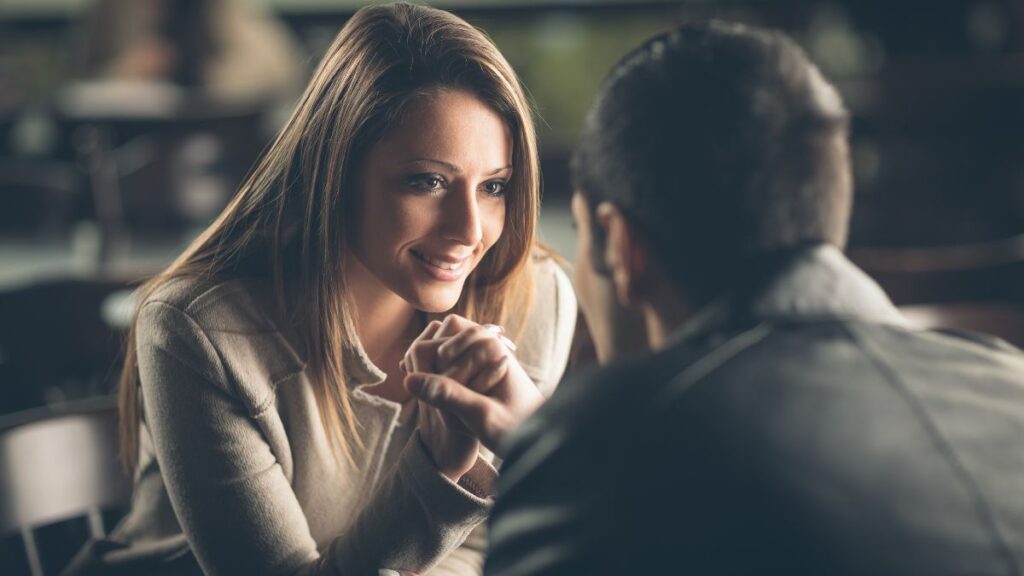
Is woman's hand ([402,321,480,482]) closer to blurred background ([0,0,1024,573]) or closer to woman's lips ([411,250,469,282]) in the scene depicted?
woman's lips ([411,250,469,282])

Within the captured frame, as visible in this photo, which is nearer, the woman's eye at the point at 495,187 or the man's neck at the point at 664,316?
the man's neck at the point at 664,316

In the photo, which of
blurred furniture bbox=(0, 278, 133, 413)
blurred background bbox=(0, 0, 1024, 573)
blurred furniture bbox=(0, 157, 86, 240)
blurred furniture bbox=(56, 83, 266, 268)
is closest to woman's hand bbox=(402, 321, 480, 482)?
blurred furniture bbox=(0, 278, 133, 413)

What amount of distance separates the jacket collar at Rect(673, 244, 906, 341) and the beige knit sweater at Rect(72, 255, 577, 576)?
15.4 inches

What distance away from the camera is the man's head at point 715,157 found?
2.59 ft

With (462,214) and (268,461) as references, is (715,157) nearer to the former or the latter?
(462,214)

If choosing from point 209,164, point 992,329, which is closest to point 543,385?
point 992,329

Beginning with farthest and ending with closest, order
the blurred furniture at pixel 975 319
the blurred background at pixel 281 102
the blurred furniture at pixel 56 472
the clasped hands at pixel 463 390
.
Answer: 1. the blurred background at pixel 281 102
2. the blurred furniture at pixel 975 319
3. the blurred furniture at pixel 56 472
4. the clasped hands at pixel 463 390

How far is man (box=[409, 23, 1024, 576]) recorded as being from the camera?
2.31 feet

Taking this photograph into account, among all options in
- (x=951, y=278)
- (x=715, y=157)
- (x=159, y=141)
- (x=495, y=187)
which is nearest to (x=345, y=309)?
(x=495, y=187)

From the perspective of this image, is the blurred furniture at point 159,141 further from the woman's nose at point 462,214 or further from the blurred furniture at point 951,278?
the woman's nose at point 462,214

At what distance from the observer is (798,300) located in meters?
0.79

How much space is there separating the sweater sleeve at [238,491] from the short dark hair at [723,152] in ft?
1.29

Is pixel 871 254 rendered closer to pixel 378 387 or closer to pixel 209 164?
pixel 378 387

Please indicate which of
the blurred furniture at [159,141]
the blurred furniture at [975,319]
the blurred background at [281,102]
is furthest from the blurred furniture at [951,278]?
the blurred furniture at [159,141]
